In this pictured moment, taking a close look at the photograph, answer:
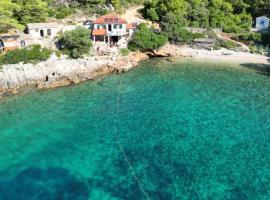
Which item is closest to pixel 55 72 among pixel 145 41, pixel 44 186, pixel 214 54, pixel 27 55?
pixel 27 55

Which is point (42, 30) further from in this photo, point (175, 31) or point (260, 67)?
point (260, 67)

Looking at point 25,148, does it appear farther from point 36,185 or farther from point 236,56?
point 236,56

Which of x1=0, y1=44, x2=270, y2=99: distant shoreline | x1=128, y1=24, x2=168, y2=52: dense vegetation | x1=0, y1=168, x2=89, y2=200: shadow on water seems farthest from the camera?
x1=128, y1=24, x2=168, y2=52: dense vegetation

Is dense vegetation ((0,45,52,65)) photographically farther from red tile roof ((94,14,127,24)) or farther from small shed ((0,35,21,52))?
red tile roof ((94,14,127,24))

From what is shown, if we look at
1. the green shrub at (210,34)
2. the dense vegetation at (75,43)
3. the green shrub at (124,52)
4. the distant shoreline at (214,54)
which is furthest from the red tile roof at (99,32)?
the green shrub at (210,34)

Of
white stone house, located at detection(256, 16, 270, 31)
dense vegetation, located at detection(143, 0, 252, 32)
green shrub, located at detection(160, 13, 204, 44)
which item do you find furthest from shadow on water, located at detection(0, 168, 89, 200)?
white stone house, located at detection(256, 16, 270, 31)

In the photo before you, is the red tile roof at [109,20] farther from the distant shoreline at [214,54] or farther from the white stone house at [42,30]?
the distant shoreline at [214,54]
